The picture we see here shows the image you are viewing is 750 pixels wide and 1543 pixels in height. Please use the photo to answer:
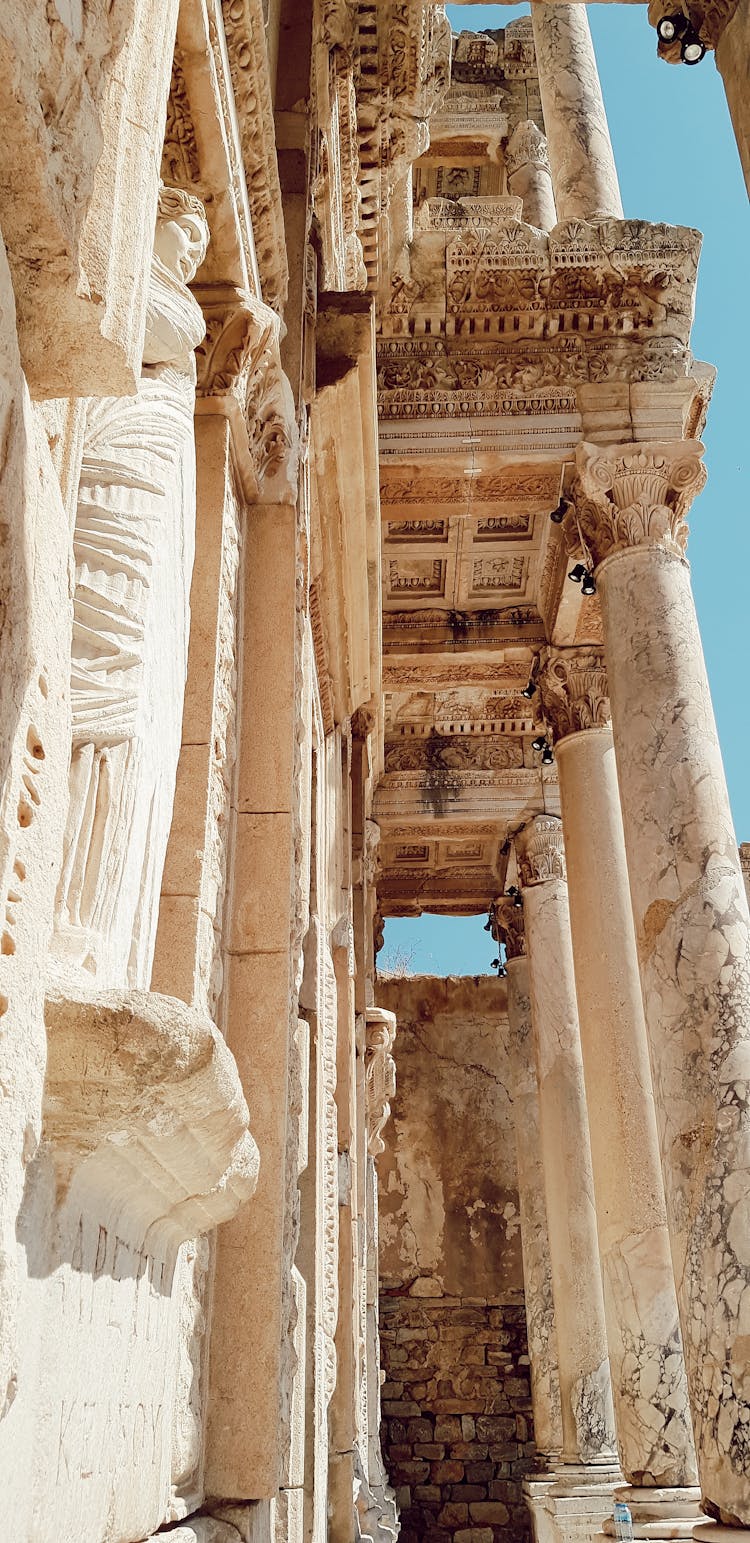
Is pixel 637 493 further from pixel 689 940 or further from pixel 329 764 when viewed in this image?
pixel 689 940

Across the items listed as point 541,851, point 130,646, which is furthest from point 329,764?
point 541,851

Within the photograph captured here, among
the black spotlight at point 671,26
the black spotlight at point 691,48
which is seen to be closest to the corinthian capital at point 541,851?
the black spotlight at point 691,48

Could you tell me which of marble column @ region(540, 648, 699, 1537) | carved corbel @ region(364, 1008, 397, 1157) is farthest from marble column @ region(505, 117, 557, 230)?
carved corbel @ region(364, 1008, 397, 1157)

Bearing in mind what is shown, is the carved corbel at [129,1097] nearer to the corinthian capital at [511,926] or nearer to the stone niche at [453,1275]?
the corinthian capital at [511,926]

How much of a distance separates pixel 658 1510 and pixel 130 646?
631 cm

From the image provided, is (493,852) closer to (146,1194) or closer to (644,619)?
(644,619)

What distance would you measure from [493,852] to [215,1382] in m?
10.5

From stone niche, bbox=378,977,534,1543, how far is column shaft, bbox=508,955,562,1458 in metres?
2.55

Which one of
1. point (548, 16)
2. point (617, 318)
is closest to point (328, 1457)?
point (617, 318)

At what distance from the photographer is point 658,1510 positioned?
6.32 m

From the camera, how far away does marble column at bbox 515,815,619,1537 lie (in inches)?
341

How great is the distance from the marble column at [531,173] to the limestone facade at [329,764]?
1.8 inches

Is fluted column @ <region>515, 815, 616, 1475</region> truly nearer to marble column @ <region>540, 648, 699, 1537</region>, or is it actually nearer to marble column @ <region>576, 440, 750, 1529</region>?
marble column @ <region>540, 648, 699, 1537</region>

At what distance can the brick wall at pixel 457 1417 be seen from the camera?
44.1ft
